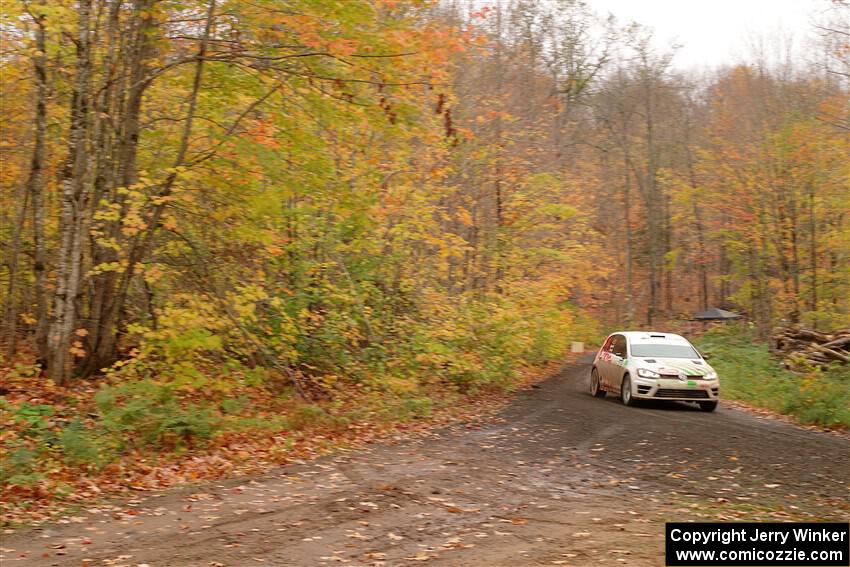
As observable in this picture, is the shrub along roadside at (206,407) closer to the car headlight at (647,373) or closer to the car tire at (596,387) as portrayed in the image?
the car tire at (596,387)

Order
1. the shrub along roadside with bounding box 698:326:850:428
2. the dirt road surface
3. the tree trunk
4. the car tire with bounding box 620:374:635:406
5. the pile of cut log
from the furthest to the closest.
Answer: the pile of cut log → the car tire with bounding box 620:374:635:406 → the shrub along roadside with bounding box 698:326:850:428 → the tree trunk → the dirt road surface

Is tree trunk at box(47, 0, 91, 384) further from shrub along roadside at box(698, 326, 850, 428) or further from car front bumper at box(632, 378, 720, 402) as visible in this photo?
shrub along roadside at box(698, 326, 850, 428)

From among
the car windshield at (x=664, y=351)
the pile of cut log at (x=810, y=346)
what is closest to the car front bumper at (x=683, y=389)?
the car windshield at (x=664, y=351)

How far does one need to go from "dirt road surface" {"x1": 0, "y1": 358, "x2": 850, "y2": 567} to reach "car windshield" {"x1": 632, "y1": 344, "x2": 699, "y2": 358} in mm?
4295

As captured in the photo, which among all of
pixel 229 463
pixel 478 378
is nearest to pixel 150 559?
pixel 229 463

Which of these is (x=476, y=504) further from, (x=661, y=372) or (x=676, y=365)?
(x=676, y=365)

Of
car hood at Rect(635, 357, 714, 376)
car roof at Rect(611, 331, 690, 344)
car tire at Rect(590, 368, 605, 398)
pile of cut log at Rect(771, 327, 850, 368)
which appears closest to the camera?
car hood at Rect(635, 357, 714, 376)

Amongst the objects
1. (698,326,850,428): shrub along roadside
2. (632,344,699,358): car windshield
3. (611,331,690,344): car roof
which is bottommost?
(698,326,850,428): shrub along roadside

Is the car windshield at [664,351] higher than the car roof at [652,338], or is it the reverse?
the car roof at [652,338]

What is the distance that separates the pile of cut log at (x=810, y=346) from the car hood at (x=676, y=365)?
25.2ft

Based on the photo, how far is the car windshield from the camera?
17.5 metres

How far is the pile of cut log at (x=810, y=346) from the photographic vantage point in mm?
24656

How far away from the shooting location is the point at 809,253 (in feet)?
105

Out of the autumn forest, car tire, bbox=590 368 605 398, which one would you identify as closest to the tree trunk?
the autumn forest
